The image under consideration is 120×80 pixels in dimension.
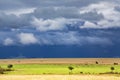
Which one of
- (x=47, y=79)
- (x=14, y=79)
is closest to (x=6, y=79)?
(x=14, y=79)

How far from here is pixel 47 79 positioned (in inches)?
3907

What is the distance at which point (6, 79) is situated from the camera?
101188 mm

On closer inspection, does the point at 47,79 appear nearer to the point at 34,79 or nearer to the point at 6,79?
the point at 34,79

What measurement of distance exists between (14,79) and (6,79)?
7.35ft

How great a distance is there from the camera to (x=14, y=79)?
102m

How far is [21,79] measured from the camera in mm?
102750

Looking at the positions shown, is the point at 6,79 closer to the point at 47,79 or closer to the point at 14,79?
the point at 14,79

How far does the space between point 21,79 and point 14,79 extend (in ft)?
6.35

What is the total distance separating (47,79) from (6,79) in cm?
1123

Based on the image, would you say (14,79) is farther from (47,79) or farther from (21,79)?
(47,79)

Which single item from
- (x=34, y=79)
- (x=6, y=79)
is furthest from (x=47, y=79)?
(x=6, y=79)

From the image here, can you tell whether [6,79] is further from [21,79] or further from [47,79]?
[47,79]

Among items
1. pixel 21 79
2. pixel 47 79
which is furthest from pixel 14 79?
pixel 47 79
